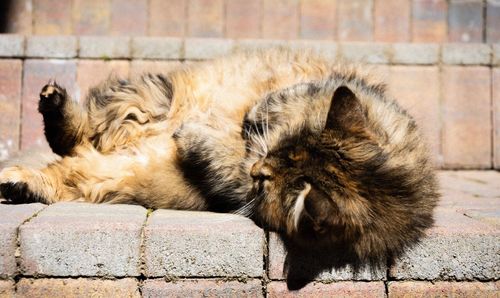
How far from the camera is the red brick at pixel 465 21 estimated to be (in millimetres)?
5168

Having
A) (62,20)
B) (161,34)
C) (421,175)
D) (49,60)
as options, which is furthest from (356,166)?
(62,20)

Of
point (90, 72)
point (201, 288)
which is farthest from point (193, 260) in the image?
point (90, 72)

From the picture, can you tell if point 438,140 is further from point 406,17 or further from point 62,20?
point 62,20

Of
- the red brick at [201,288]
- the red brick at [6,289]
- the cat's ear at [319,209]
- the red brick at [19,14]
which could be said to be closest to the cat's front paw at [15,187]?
the red brick at [6,289]

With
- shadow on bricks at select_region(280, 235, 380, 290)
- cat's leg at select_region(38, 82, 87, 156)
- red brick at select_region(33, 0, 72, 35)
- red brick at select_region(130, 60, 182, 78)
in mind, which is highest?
red brick at select_region(33, 0, 72, 35)

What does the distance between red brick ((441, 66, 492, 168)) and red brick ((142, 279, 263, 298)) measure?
2720 millimetres

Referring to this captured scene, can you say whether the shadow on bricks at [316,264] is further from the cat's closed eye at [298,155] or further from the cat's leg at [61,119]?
the cat's leg at [61,119]

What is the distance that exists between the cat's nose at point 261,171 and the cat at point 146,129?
28 cm

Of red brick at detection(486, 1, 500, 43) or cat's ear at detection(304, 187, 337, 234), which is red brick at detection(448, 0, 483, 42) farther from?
cat's ear at detection(304, 187, 337, 234)

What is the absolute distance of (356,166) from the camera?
236 centimetres

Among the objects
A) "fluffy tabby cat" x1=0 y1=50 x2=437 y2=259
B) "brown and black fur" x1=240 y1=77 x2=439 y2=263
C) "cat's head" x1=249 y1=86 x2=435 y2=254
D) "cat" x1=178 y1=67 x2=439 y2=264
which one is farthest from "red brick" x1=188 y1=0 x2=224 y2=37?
"cat's head" x1=249 y1=86 x2=435 y2=254

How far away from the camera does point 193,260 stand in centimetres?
230

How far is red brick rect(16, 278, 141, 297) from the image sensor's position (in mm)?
2262

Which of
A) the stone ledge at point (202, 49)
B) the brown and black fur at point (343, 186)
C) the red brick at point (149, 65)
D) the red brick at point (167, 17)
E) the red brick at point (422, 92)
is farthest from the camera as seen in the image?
the red brick at point (167, 17)
